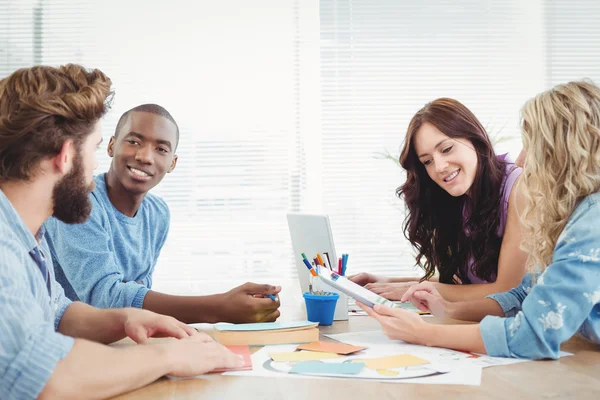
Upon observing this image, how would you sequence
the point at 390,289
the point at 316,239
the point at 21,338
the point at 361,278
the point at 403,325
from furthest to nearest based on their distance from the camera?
the point at 361,278, the point at 390,289, the point at 316,239, the point at 403,325, the point at 21,338

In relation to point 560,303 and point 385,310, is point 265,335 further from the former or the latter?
point 560,303

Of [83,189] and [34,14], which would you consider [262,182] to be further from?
[83,189]

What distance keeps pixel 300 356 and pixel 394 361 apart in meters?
0.19

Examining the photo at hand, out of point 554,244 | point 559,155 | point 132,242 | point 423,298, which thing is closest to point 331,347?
point 423,298

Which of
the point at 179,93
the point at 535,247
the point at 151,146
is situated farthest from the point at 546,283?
the point at 179,93

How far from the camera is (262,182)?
3.69m

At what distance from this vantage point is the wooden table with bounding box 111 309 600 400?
0.97 m

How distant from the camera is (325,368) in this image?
112cm

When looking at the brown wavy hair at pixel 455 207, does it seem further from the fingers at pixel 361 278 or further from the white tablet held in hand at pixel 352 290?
the white tablet held in hand at pixel 352 290

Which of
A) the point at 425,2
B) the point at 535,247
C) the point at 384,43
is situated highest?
the point at 425,2

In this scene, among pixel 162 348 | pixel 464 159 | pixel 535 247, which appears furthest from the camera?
pixel 464 159

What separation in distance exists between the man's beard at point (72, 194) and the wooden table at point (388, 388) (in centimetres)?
38

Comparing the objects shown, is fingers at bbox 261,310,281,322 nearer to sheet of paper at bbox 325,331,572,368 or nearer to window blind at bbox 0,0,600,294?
sheet of paper at bbox 325,331,572,368

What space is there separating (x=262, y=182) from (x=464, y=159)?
1.89 meters
